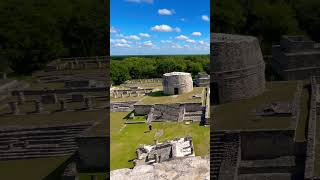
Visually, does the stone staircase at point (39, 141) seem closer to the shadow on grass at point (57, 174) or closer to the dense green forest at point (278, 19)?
the shadow on grass at point (57, 174)

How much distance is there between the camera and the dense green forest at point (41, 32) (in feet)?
25.7

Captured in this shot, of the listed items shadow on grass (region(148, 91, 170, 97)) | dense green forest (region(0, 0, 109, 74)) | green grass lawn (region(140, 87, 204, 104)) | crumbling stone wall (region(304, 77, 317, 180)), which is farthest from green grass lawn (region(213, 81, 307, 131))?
shadow on grass (region(148, 91, 170, 97))

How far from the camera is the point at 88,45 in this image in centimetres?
814

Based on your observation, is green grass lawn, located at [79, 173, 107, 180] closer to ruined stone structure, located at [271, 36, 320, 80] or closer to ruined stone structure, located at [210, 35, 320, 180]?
ruined stone structure, located at [210, 35, 320, 180]

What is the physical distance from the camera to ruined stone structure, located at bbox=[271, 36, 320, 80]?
12766 mm

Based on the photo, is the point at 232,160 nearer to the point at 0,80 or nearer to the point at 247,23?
the point at 247,23

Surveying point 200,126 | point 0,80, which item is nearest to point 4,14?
point 0,80

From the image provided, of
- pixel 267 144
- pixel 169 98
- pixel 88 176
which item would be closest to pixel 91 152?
pixel 88 176

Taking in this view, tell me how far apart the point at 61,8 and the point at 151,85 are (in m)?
20.2

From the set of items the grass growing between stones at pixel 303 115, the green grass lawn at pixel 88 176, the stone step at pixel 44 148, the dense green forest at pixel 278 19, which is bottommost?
the green grass lawn at pixel 88 176

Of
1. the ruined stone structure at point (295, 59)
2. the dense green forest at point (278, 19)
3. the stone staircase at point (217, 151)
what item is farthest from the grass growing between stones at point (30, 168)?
the ruined stone structure at point (295, 59)

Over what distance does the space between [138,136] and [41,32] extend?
756cm

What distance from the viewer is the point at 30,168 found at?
7.96 metres

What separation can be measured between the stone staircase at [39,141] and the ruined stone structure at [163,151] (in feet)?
9.79
